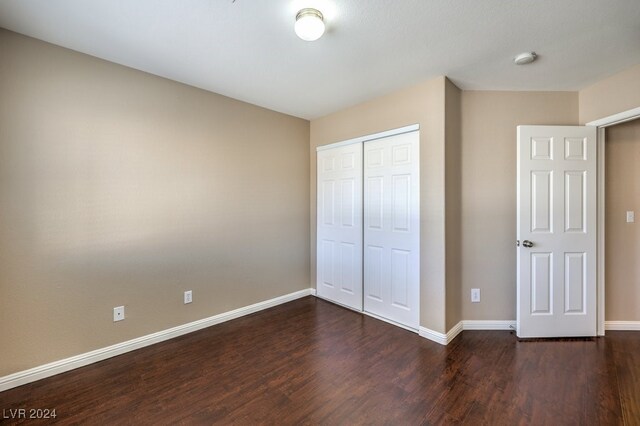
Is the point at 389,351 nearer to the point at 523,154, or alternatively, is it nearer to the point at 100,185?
the point at 523,154

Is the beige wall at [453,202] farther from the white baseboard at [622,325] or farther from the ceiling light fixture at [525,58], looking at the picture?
the white baseboard at [622,325]

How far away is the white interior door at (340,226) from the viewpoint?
325 centimetres

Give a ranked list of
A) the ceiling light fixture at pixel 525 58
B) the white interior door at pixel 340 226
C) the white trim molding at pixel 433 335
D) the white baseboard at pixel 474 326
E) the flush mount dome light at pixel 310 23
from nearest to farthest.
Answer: the flush mount dome light at pixel 310 23 → the ceiling light fixture at pixel 525 58 → the white trim molding at pixel 433 335 → the white baseboard at pixel 474 326 → the white interior door at pixel 340 226

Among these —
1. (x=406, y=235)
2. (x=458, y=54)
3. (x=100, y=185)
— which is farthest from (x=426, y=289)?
(x=100, y=185)

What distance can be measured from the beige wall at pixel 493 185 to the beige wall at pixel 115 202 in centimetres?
219

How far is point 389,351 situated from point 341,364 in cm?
47

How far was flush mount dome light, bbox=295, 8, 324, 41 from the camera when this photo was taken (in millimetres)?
1620

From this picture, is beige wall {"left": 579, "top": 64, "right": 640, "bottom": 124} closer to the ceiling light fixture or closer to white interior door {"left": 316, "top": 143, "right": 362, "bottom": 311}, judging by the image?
the ceiling light fixture

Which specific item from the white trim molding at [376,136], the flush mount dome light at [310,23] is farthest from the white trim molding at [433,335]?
the flush mount dome light at [310,23]

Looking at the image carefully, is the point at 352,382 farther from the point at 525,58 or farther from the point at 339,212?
the point at 525,58

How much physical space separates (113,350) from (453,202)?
324cm

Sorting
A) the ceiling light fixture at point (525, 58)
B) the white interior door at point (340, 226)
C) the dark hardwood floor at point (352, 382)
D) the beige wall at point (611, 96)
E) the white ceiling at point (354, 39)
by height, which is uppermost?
the white ceiling at point (354, 39)

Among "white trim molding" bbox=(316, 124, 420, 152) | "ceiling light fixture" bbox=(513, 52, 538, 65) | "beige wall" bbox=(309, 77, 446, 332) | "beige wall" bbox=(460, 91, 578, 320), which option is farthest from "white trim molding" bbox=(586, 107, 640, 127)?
"white trim molding" bbox=(316, 124, 420, 152)

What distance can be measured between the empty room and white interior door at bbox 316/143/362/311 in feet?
0.15
